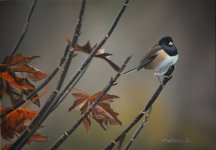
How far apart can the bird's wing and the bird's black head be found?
0.02 metres

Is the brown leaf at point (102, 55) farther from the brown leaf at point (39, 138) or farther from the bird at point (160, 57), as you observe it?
the brown leaf at point (39, 138)

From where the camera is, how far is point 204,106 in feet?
4.36

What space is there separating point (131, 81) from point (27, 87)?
0.42 m

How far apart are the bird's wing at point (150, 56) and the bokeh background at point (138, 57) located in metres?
0.02

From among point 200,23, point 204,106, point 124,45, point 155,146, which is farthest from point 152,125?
point 200,23

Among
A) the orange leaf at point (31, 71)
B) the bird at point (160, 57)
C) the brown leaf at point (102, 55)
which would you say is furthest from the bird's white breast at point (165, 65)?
the orange leaf at point (31, 71)

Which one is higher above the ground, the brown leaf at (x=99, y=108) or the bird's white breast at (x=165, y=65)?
the bird's white breast at (x=165, y=65)

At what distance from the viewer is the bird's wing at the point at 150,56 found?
4.25 feet

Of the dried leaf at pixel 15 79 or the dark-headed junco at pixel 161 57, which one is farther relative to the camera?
the dark-headed junco at pixel 161 57

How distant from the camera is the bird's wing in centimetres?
129

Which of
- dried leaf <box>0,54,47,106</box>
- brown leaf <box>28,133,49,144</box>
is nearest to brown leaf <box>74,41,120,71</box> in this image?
dried leaf <box>0,54,47,106</box>

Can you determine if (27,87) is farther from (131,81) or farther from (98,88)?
(131,81)

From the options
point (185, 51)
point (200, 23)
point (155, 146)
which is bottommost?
point (155, 146)

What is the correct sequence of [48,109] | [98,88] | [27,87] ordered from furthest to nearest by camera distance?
[98,88] < [27,87] < [48,109]
